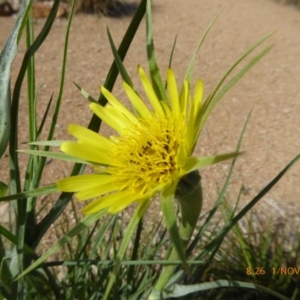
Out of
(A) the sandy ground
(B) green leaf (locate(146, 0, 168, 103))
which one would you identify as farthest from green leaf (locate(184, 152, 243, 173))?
(A) the sandy ground

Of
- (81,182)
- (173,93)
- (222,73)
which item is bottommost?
(222,73)

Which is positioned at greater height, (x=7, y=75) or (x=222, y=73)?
(x=7, y=75)

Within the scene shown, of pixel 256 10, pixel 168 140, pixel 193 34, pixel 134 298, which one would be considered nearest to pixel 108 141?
pixel 168 140

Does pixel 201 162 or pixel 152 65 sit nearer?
pixel 201 162

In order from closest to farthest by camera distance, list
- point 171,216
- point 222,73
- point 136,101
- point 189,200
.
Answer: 1. point 171,216
2. point 189,200
3. point 136,101
4. point 222,73

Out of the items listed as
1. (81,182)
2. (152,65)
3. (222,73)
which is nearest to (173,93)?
(152,65)

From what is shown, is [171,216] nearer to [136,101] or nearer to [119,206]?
[119,206]

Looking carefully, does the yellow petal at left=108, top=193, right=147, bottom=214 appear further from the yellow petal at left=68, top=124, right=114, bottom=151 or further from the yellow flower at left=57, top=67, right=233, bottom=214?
the yellow petal at left=68, top=124, right=114, bottom=151
